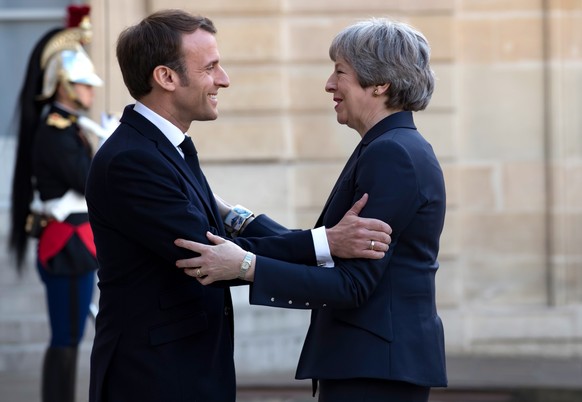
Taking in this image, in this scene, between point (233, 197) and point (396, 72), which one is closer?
point (396, 72)

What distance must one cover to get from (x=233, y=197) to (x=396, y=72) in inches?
169

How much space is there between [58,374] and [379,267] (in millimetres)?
2809

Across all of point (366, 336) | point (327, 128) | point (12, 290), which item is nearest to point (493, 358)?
point (327, 128)

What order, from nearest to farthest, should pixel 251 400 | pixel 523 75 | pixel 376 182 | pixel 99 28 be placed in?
pixel 376 182 < pixel 251 400 < pixel 99 28 < pixel 523 75

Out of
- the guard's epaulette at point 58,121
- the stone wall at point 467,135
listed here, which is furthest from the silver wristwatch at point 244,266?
the stone wall at point 467,135

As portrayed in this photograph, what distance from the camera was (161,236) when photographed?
→ 3156 mm

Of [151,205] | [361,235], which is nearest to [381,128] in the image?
[361,235]

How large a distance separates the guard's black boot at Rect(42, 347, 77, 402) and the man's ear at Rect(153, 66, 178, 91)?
2.59m

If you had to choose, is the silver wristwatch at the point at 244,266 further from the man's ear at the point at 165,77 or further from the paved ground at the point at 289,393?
the paved ground at the point at 289,393

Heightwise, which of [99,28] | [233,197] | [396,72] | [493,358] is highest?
[99,28]

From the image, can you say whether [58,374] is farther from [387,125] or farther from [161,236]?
[387,125]

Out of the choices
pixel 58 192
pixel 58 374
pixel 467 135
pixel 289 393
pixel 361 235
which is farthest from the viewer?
pixel 467 135

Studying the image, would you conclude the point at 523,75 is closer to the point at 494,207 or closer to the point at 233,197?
the point at 494,207

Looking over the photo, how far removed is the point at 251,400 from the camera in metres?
6.48
